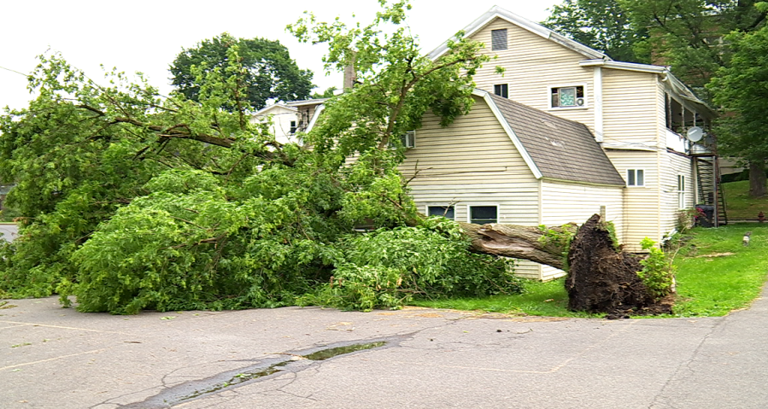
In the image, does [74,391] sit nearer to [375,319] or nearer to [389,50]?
[375,319]

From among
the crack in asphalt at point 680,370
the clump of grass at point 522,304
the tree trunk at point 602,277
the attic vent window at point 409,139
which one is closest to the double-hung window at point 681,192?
the attic vent window at point 409,139

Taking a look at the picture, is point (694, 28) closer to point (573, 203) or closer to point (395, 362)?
point (573, 203)

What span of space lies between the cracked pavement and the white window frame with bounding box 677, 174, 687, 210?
16.4 m

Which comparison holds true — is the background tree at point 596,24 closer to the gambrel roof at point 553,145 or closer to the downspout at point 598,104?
the downspout at point 598,104

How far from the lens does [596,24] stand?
49.8 meters

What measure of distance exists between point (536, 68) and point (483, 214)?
840cm

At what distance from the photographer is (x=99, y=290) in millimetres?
12578

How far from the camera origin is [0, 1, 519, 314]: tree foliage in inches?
504

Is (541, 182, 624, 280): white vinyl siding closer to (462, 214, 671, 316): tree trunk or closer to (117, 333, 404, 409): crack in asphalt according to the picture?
(462, 214, 671, 316): tree trunk

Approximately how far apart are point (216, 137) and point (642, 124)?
47.7 feet

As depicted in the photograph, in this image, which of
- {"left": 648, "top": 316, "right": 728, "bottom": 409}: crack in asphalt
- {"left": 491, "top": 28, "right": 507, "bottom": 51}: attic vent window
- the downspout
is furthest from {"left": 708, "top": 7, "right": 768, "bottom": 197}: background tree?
{"left": 648, "top": 316, "right": 728, "bottom": 409}: crack in asphalt

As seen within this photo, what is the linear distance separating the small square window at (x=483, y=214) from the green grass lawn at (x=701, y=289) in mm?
2331

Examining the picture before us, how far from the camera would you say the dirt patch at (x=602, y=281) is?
37.4ft

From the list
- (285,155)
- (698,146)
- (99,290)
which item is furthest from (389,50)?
(698,146)
